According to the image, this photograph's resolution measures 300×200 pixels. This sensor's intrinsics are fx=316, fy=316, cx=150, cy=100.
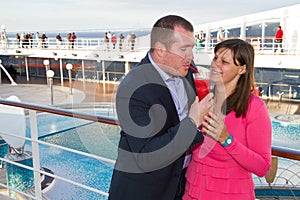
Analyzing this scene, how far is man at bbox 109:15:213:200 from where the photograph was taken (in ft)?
2.28

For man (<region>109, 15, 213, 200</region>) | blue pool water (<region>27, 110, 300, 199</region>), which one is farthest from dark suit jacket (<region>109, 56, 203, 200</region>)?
blue pool water (<region>27, 110, 300, 199</region>)

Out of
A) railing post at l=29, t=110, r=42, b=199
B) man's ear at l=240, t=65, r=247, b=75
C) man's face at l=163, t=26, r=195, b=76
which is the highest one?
man's face at l=163, t=26, r=195, b=76

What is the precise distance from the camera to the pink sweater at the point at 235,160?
788 millimetres

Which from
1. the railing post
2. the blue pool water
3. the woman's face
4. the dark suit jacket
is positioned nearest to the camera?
the dark suit jacket

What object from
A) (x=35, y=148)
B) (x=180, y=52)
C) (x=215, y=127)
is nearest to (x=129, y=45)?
(x=180, y=52)

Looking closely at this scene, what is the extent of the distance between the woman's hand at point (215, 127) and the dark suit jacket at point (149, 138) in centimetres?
4

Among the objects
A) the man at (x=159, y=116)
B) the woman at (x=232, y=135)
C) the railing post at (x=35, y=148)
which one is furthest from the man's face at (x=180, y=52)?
the railing post at (x=35, y=148)

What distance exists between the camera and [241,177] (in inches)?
33.4

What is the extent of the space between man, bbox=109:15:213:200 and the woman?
0.07 m

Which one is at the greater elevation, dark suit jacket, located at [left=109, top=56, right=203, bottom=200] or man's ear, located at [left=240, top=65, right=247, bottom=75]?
man's ear, located at [left=240, top=65, right=247, bottom=75]

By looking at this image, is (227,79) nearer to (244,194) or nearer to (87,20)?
(244,194)

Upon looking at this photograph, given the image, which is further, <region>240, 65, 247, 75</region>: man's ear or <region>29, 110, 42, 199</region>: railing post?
<region>29, 110, 42, 199</region>: railing post

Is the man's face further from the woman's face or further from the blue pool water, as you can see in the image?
the blue pool water

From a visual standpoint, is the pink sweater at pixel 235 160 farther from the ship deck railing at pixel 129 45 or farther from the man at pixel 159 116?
the ship deck railing at pixel 129 45
